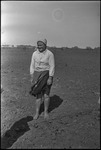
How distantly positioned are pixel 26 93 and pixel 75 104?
6.85 ft

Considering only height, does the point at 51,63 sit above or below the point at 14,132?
above

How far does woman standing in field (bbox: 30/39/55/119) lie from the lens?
227 inches

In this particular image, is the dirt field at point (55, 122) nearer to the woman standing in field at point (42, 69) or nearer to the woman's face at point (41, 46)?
the woman standing in field at point (42, 69)

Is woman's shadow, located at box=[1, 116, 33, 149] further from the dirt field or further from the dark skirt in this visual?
the dark skirt

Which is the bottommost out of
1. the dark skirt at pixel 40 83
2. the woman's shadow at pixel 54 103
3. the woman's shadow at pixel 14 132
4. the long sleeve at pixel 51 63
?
the woman's shadow at pixel 14 132

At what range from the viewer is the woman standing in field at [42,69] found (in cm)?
578

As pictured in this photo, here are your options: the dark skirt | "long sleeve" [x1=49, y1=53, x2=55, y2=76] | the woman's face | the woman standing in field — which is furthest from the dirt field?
the woman's face

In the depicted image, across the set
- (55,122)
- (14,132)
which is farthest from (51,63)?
(14,132)

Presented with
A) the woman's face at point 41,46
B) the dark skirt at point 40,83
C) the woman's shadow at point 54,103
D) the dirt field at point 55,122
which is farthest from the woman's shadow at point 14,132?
the woman's face at point 41,46

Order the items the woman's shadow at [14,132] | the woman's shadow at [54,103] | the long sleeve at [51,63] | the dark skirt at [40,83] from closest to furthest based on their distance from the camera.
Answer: the woman's shadow at [14,132], the long sleeve at [51,63], the dark skirt at [40,83], the woman's shadow at [54,103]

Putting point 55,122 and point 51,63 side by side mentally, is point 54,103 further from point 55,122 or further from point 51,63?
point 51,63

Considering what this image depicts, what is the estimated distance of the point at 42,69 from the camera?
5930mm

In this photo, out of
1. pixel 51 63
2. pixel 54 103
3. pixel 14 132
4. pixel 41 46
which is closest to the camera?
pixel 14 132

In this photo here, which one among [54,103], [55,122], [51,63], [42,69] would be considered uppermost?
[51,63]
